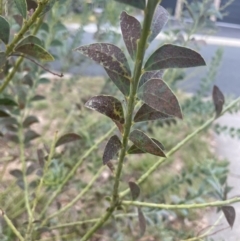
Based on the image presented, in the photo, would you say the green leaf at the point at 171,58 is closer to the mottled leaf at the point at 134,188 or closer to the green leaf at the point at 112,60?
the green leaf at the point at 112,60

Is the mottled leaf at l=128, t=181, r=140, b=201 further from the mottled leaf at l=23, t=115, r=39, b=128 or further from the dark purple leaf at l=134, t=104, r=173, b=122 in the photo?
the mottled leaf at l=23, t=115, r=39, b=128

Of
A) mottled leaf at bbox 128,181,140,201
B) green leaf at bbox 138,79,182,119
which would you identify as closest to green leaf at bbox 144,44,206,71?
green leaf at bbox 138,79,182,119

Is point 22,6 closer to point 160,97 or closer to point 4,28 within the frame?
point 4,28

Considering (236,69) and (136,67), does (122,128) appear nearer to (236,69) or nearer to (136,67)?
(136,67)

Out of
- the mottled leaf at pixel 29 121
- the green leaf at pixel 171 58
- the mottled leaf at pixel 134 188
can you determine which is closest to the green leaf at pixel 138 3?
the green leaf at pixel 171 58

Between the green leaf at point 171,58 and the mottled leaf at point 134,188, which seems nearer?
the green leaf at point 171,58
